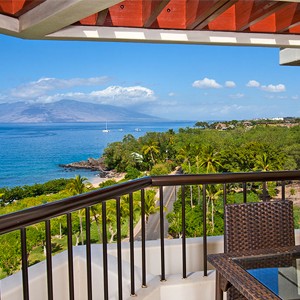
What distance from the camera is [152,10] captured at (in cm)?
287

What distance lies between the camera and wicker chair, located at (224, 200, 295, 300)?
1.96m

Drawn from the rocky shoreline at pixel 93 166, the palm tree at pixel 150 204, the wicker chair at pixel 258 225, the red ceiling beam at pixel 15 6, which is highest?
the red ceiling beam at pixel 15 6

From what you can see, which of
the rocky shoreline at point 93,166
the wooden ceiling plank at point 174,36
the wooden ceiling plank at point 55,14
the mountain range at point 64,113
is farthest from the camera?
the mountain range at point 64,113

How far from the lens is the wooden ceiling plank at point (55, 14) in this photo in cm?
245

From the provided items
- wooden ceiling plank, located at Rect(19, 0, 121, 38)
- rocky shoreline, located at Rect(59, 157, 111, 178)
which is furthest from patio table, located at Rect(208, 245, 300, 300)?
rocky shoreline, located at Rect(59, 157, 111, 178)

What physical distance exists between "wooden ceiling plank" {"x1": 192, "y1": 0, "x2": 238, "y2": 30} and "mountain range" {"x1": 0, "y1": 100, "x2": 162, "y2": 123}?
97.0 feet

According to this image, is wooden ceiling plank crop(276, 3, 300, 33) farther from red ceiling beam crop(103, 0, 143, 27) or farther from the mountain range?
the mountain range

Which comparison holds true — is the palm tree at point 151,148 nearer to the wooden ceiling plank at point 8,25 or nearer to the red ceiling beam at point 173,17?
the red ceiling beam at point 173,17

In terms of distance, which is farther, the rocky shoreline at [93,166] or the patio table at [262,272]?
the rocky shoreline at [93,166]

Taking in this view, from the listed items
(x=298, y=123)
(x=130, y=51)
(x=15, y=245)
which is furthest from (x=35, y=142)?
(x=298, y=123)

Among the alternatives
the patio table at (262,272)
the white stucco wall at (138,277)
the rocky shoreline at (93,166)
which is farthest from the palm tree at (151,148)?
the patio table at (262,272)

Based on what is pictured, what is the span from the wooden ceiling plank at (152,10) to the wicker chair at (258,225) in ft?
4.81

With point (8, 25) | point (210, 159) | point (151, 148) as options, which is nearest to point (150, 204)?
point (151, 148)

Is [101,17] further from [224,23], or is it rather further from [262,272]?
[262,272]
